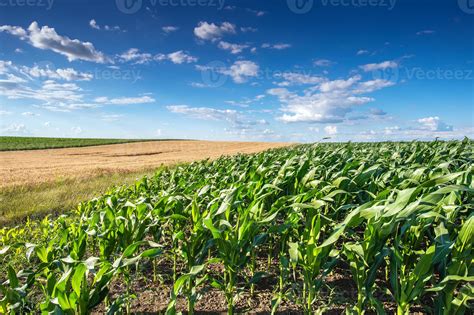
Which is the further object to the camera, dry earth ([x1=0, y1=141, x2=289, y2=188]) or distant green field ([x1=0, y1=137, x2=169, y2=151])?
distant green field ([x1=0, y1=137, x2=169, y2=151])

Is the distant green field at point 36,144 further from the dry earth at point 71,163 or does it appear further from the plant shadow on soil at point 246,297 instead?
the plant shadow on soil at point 246,297

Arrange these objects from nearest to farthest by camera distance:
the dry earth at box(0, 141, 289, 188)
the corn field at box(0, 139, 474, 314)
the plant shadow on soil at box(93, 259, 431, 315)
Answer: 1. the corn field at box(0, 139, 474, 314)
2. the plant shadow on soil at box(93, 259, 431, 315)
3. the dry earth at box(0, 141, 289, 188)

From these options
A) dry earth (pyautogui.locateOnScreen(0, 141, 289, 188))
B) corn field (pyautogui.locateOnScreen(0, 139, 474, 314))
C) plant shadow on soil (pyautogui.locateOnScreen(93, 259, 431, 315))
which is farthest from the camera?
dry earth (pyautogui.locateOnScreen(0, 141, 289, 188))

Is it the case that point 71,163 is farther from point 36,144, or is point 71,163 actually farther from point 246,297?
point 36,144

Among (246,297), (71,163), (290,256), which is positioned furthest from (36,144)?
(290,256)

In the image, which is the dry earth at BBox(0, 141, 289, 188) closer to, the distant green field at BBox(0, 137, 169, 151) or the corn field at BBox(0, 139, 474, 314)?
the distant green field at BBox(0, 137, 169, 151)

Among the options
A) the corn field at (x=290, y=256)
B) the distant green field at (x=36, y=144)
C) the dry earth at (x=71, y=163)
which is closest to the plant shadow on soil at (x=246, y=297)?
the corn field at (x=290, y=256)

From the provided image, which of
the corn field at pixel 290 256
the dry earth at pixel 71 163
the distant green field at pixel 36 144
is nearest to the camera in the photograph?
the corn field at pixel 290 256

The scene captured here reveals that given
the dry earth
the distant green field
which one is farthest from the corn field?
the distant green field

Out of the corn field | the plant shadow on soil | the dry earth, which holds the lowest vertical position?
the plant shadow on soil

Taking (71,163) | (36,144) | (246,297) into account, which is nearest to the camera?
(246,297)

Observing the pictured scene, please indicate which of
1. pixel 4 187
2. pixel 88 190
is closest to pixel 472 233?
pixel 88 190

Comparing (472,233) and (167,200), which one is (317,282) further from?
(167,200)

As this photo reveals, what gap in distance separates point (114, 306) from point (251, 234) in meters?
1.26
